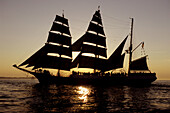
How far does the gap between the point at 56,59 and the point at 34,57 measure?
31.5ft

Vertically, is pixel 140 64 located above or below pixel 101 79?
above

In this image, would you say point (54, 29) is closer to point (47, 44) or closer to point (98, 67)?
point (47, 44)

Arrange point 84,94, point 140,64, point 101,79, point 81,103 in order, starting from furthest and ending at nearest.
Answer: point 140,64 → point 101,79 → point 84,94 → point 81,103

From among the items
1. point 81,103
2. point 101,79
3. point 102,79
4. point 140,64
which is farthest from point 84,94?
point 140,64

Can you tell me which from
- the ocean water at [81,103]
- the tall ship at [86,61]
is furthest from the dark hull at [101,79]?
the ocean water at [81,103]

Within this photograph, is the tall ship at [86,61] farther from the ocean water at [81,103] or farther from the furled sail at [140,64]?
the ocean water at [81,103]

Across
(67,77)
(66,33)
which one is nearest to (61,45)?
(66,33)

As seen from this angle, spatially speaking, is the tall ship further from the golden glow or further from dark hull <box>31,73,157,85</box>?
the golden glow

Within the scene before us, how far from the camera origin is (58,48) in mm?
62750

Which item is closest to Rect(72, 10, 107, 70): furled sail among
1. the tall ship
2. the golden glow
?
the tall ship

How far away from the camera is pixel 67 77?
59312mm

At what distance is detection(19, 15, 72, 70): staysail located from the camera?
5844cm

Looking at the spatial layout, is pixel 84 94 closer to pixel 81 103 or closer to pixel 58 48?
pixel 81 103

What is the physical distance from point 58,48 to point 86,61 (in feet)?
36.3
